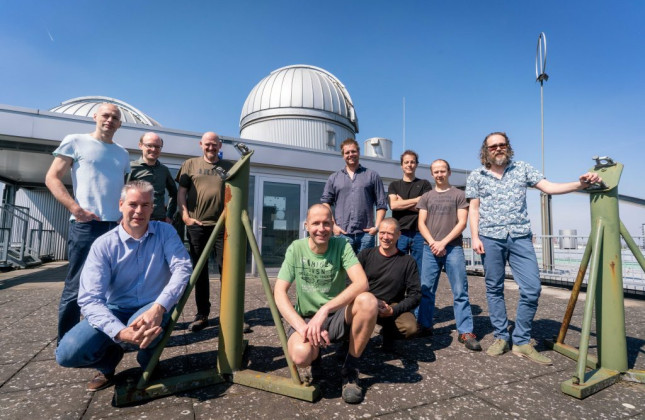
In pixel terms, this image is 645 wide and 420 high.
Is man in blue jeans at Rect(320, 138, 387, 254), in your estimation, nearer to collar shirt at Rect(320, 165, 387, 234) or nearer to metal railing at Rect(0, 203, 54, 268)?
collar shirt at Rect(320, 165, 387, 234)

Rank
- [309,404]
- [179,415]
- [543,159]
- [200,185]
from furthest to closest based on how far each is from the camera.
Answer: [543,159] → [200,185] → [309,404] → [179,415]

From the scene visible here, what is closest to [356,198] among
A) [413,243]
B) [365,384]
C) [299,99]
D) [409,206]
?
[409,206]

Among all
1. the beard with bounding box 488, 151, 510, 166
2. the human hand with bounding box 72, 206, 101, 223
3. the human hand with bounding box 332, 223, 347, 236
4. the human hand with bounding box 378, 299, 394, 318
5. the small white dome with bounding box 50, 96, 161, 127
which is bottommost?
the human hand with bounding box 378, 299, 394, 318

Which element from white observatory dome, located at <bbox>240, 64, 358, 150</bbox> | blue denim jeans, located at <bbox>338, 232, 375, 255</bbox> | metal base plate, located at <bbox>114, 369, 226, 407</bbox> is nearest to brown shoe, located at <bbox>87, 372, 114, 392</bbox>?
metal base plate, located at <bbox>114, 369, 226, 407</bbox>

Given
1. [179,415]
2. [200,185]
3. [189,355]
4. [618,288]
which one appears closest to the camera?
[179,415]

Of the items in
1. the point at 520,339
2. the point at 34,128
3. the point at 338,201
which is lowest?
the point at 520,339

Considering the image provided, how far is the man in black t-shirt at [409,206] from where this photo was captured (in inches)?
138

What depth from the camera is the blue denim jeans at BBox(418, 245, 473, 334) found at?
2.92 m

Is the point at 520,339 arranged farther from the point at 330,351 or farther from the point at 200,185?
the point at 200,185

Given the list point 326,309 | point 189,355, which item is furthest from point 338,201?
point 189,355

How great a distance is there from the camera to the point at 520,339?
2.63 metres

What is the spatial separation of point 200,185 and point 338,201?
1.39 m

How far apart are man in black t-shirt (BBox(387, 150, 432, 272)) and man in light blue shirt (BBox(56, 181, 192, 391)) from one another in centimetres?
226

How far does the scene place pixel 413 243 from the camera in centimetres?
353
